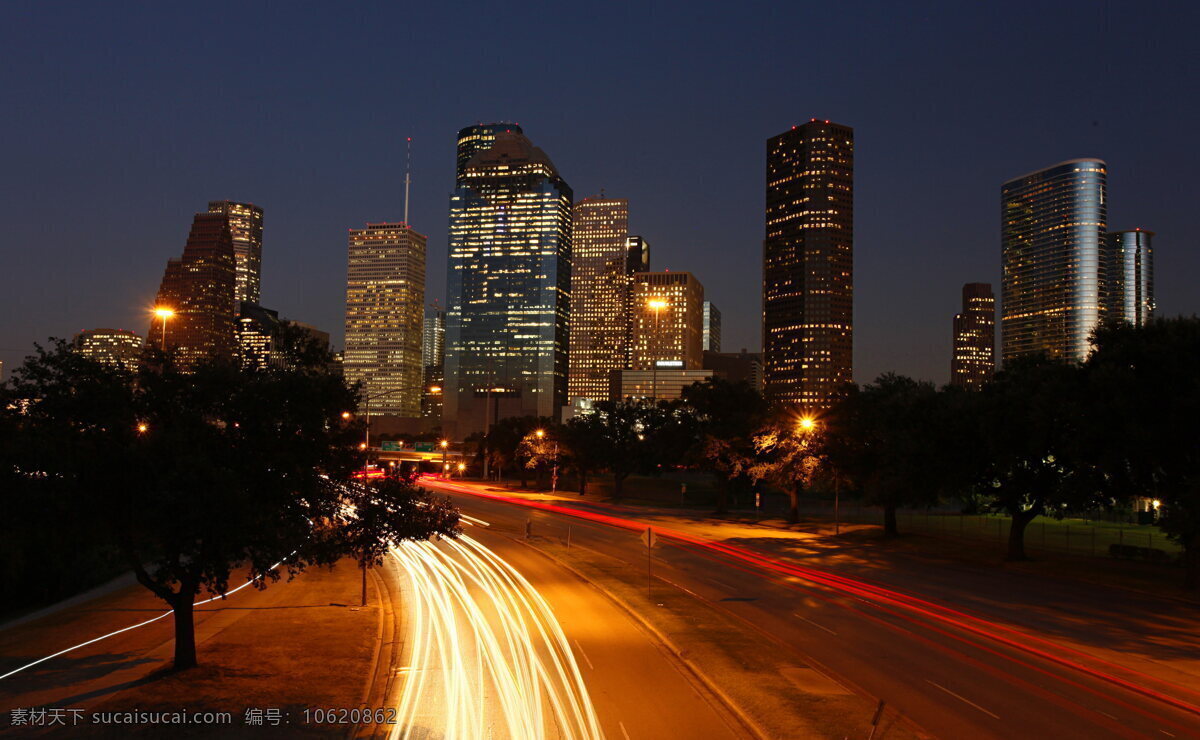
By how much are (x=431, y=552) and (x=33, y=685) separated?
25.8 meters

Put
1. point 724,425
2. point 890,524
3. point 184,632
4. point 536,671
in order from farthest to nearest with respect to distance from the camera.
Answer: point 724,425 → point 890,524 → point 536,671 → point 184,632

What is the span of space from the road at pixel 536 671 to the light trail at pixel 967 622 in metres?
9.27

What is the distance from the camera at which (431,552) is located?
143 feet

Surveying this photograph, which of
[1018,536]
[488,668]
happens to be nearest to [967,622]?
[488,668]

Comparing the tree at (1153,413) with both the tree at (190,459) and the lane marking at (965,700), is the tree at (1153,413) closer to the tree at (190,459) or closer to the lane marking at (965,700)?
the lane marking at (965,700)

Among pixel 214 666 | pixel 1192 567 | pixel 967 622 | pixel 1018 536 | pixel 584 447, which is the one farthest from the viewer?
pixel 584 447

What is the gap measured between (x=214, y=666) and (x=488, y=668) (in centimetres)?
610

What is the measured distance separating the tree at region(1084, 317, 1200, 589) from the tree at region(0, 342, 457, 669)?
2757 centimetres

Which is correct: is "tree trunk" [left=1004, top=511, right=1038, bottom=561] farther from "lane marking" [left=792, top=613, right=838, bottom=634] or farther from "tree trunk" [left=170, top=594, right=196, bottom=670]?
"tree trunk" [left=170, top=594, right=196, bottom=670]

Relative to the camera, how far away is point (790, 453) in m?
58.4

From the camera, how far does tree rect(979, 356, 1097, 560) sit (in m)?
33.8

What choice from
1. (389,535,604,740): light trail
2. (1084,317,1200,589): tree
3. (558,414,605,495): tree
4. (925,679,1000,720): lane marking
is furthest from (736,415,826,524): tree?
(925,679,1000,720): lane marking

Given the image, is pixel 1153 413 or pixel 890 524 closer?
pixel 1153 413

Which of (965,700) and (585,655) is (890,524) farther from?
(965,700)
